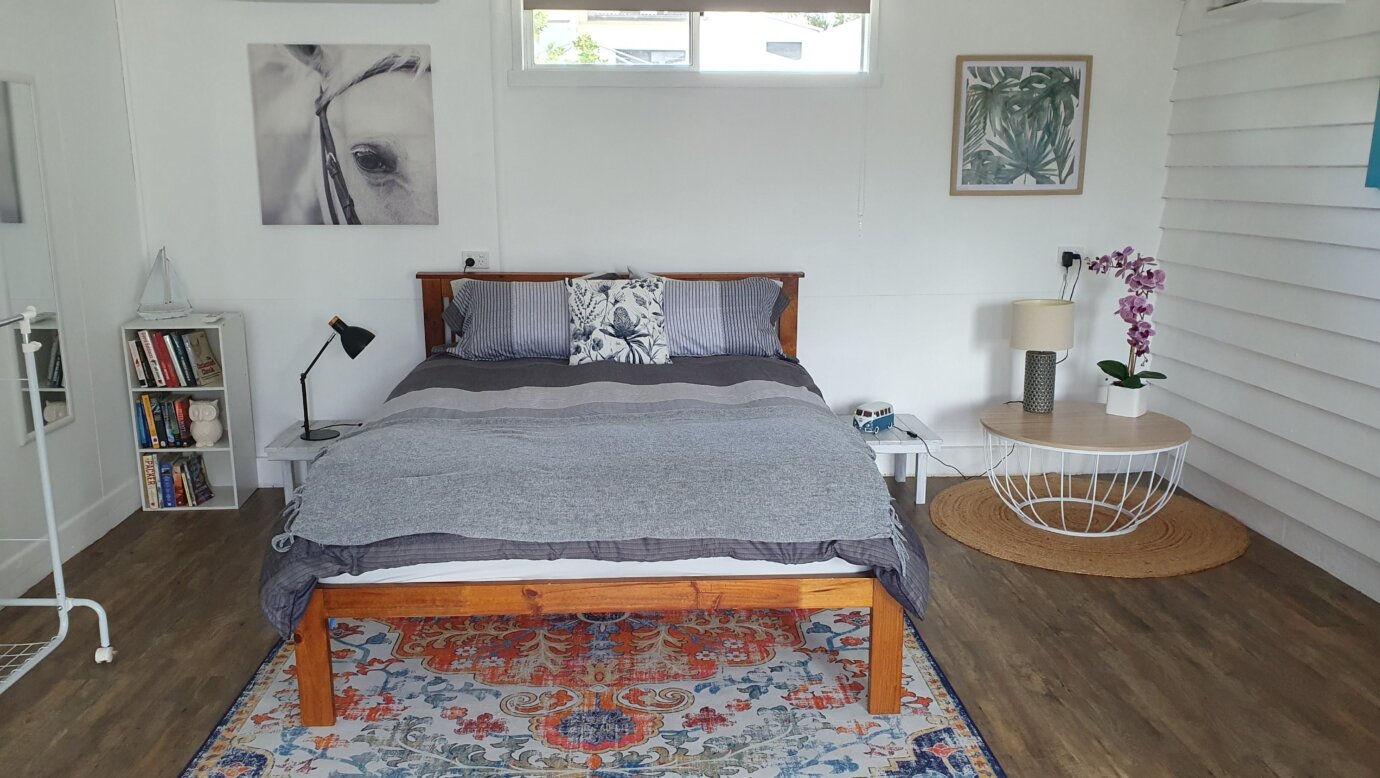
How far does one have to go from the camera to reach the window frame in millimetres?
4422

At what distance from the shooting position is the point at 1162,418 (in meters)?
4.16

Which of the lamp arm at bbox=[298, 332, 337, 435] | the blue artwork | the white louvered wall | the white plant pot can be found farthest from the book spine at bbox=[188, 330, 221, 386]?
the blue artwork

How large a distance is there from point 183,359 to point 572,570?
7.88 ft

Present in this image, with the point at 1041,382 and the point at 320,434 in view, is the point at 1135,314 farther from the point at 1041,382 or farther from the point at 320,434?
the point at 320,434

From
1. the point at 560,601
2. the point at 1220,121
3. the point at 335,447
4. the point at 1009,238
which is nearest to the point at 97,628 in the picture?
the point at 335,447

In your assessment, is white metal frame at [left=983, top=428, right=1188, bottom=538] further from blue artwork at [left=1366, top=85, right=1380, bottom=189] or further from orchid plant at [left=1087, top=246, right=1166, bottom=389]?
blue artwork at [left=1366, top=85, right=1380, bottom=189]

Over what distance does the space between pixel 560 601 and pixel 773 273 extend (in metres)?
2.28

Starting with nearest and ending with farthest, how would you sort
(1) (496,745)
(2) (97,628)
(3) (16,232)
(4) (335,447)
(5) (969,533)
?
(1) (496,745)
(4) (335,447)
(2) (97,628)
(3) (16,232)
(5) (969,533)

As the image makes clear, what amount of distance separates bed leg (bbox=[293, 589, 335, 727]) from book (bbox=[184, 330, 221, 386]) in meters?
2.01

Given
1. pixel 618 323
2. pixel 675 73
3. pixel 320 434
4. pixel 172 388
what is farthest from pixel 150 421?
pixel 675 73

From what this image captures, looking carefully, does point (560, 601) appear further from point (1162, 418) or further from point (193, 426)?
point (1162, 418)

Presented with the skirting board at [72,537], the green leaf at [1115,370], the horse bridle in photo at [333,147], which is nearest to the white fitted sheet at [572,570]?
the skirting board at [72,537]

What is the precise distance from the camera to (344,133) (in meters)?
4.41

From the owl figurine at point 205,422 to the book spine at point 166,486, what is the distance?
168mm
